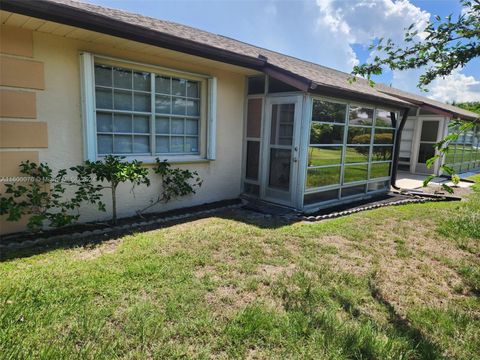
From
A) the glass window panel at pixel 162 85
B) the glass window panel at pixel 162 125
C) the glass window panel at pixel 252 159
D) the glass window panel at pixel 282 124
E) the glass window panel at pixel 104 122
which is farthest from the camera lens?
the glass window panel at pixel 252 159

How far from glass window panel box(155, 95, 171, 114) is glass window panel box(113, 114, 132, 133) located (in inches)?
24.9

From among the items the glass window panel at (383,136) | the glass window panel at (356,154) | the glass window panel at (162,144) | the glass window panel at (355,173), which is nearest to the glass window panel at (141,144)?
the glass window panel at (162,144)

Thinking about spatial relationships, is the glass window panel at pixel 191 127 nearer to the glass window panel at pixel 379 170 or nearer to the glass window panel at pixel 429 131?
the glass window panel at pixel 379 170

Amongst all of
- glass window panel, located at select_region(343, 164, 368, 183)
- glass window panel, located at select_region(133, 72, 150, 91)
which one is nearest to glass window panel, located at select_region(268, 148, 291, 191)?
glass window panel, located at select_region(343, 164, 368, 183)

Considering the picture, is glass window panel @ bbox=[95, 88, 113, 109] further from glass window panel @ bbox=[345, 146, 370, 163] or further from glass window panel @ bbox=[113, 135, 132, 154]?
glass window panel @ bbox=[345, 146, 370, 163]

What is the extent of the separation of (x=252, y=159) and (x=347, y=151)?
8.28 ft

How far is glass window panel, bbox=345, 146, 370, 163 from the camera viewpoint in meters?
8.48

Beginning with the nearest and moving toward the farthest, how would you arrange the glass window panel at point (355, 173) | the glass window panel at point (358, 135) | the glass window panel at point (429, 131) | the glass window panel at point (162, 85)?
the glass window panel at point (162, 85)
the glass window panel at point (358, 135)
the glass window panel at point (355, 173)
the glass window panel at point (429, 131)

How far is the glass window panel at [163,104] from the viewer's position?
6.50 metres

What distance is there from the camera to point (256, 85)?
7914mm

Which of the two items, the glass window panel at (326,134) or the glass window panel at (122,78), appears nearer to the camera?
the glass window panel at (122,78)

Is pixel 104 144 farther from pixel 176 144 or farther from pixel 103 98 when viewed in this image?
pixel 176 144

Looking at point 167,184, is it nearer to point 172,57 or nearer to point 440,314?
point 172,57

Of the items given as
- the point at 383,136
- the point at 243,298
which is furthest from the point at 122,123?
the point at 383,136
